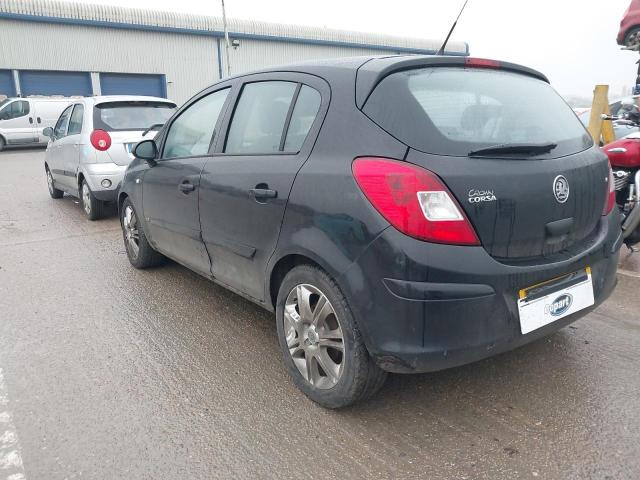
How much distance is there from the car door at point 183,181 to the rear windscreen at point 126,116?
9.95 feet

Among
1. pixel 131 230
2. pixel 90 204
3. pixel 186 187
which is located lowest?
pixel 90 204

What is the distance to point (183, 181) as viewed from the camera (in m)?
3.49

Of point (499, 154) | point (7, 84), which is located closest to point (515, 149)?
point (499, 154)

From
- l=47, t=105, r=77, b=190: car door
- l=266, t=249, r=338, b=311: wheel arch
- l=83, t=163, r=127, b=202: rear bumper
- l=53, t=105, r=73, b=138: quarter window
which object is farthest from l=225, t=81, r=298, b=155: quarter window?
l=53, t=105, r=73, b=138: quarter window

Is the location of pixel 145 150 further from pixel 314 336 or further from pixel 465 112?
pixel 465 112

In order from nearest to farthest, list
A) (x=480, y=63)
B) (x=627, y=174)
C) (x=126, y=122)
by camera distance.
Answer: (x=480, y=63) → (x=627, y=174) → (x=126, y=122)

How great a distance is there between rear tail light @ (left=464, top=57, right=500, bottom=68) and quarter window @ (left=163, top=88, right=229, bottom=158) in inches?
61.6

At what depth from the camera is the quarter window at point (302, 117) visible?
2578 mm

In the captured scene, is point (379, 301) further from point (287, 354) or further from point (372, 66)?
point (372, 66)

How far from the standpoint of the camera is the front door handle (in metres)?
3.38

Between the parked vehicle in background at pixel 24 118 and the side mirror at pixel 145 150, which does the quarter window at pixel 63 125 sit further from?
the parked vehicle in background at pixel 24 118

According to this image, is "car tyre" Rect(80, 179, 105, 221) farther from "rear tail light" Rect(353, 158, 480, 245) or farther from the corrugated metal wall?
the corrugated metal wall

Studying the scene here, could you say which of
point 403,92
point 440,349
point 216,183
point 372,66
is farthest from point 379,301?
point 216,183

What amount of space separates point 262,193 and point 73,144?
541 centimetres
